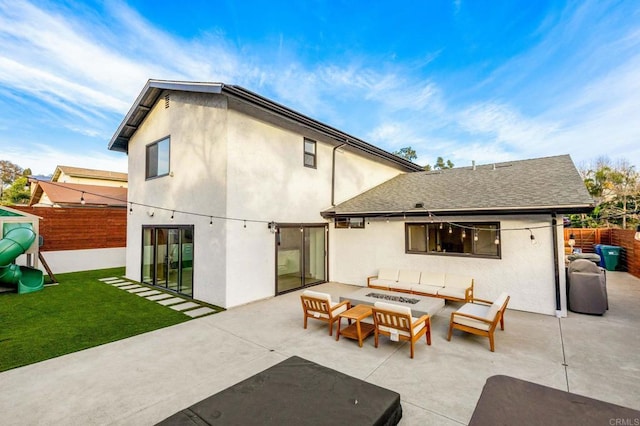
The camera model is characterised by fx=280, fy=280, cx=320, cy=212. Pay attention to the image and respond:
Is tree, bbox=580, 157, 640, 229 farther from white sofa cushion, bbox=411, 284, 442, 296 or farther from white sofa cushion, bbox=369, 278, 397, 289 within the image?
white sofa cushion, bbox=369, 278, 397, 289

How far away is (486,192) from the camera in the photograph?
836 centimetres

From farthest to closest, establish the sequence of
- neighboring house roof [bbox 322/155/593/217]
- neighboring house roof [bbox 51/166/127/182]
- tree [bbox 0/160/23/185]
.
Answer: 1. tree [bbox 0/160/23/185]
2. neighboring house roof [bbox 51/166/127/182]
3. neighboring house roof [bbox 322/155/593/217]

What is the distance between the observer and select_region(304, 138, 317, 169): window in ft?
32.2

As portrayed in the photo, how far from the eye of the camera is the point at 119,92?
12867 millimetres

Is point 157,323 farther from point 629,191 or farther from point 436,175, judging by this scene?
point 629,191

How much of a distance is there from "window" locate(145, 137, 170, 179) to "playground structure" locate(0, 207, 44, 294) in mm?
4086

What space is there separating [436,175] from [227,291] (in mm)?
9282

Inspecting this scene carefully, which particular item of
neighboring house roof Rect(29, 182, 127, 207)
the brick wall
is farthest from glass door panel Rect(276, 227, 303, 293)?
the brick wall

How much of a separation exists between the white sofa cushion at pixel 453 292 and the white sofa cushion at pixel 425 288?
0.41ft

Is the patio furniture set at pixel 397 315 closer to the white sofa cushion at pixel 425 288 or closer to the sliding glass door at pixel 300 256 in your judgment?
the white sofa cushion at pixel 425 288

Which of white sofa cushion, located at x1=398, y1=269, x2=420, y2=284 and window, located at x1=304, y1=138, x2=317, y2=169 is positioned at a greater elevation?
window, located at x1=304, y1=138, x2=317, y2=169

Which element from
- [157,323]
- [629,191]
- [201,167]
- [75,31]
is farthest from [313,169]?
[629,191]

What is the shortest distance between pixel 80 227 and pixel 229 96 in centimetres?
1082

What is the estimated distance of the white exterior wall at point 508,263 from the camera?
682 cm
